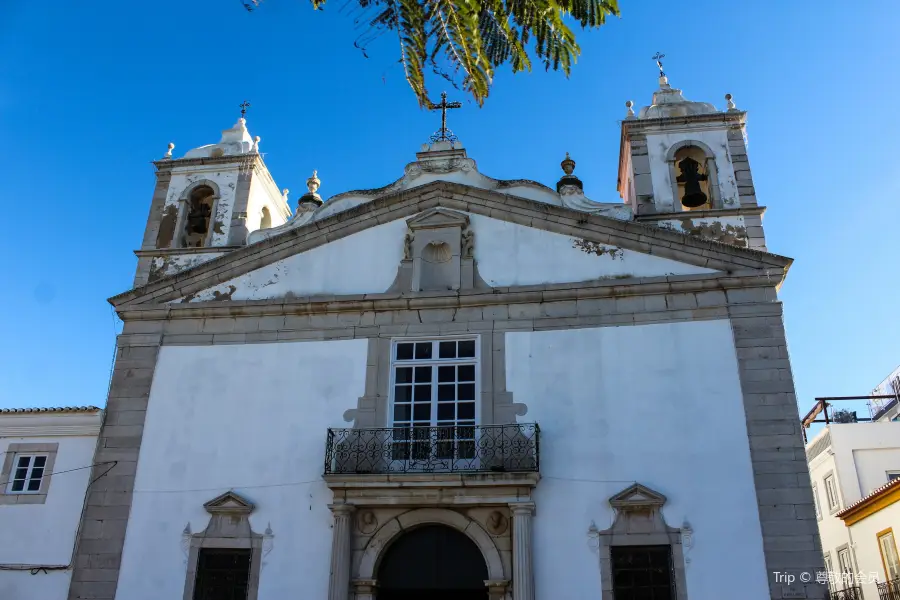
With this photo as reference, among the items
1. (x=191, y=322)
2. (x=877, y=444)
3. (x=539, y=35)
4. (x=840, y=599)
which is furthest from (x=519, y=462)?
(x=877, y=444)

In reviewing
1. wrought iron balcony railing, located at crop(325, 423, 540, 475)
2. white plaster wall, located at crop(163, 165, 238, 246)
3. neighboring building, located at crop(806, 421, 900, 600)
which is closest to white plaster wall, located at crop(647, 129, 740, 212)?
wrought iron balcony railing, located at crop(325, 423, 540, 475)

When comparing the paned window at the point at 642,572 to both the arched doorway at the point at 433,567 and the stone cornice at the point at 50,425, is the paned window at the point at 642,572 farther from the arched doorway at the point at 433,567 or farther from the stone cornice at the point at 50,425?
the stone cornice at the point at 50,425

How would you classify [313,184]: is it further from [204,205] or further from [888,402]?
[888,402]

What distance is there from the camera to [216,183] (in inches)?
568

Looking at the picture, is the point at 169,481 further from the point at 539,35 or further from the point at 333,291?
the point at 539,35

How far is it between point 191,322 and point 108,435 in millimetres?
1968

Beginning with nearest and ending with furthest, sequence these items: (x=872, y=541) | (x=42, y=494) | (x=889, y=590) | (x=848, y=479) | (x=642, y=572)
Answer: (x=642, y=572), (x=42, y=494), (x=889, y=590), (x=872, y=541), (x=848, y=479)

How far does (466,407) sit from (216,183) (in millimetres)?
6562

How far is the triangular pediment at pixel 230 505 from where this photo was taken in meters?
10.7

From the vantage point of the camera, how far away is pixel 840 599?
16922 millimetres

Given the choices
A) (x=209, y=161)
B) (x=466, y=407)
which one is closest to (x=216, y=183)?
(x=209, y=161)

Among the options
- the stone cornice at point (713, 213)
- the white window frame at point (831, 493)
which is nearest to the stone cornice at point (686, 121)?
the stone cornice at point (713, 213)

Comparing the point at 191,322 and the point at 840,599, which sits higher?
the point at 191,322

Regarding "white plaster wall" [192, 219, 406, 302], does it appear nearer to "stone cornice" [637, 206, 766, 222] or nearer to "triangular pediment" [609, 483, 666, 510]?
"stone cornice" [637, 206, 766, 222]
